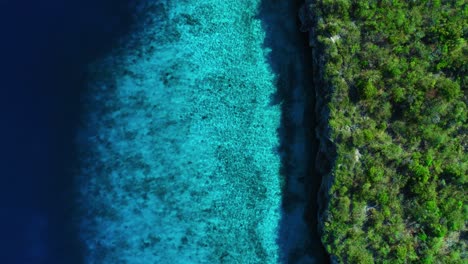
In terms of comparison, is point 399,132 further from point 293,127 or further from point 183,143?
point 183,143

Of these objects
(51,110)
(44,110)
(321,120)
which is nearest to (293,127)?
(321,120)

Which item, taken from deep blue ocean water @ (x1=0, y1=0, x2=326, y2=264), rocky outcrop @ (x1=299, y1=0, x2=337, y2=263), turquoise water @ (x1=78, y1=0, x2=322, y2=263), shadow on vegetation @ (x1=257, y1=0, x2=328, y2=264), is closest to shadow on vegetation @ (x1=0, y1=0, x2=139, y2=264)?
deep blue ocean water @ (x1=0, y1=0, x2=326, y2=264)

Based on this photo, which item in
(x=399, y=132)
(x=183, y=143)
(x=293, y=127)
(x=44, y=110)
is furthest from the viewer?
(x=44, y=110)

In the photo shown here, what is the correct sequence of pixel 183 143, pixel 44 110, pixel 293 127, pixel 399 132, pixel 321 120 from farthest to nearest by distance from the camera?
pixel 44 110, pixel 293 127, pixel 183 143, pixel 321 120, pixel 399 132

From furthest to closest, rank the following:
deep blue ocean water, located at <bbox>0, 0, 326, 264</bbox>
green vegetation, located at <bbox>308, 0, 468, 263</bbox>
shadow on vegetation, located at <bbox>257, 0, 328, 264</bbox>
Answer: deep blue ocean water, located at <bbox>0, 0, 326, 264</bbox> < shadow on vegetation, located at <bbox>257, 0, 328, 264</bbox> < green vegetation, located at <bbox>308, 0, 468, 263</bbox>

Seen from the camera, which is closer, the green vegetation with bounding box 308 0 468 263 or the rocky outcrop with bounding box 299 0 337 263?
the green vegetation with bounding box 308 0 468 263

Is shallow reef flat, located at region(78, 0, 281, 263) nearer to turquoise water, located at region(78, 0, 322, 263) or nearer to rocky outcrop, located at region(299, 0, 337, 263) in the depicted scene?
turquoise water, located at region(78, 0, 322, 263)

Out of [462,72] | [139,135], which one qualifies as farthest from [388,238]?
[139,135]
